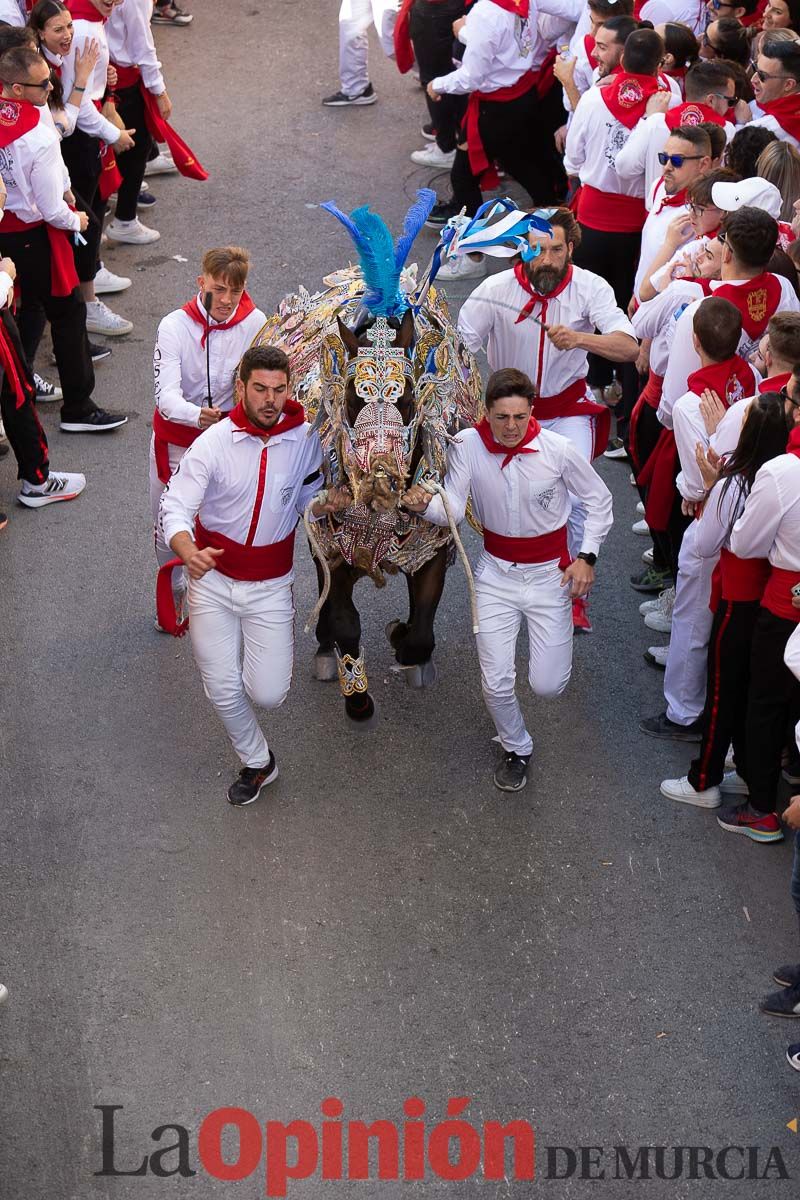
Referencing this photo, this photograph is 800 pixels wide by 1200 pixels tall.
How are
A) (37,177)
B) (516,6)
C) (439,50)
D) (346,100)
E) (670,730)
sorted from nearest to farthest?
(670,730)
(37,177)
(516,6)
(439,50)
(346,100)

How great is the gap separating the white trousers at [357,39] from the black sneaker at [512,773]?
7.36 metres

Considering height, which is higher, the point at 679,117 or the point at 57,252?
the point at 679,117

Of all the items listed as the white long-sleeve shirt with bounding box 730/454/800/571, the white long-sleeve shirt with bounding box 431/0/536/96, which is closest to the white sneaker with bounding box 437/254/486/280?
the white long-sleeve shirt with bounding box 431/0/536/96

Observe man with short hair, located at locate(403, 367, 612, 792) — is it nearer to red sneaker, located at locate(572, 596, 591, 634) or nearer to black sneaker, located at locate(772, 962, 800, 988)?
red sneaker, located at locate(572, 596, 591, 634)

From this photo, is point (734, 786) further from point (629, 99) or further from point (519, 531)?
point (629, 99)

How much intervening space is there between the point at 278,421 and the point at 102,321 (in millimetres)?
4242

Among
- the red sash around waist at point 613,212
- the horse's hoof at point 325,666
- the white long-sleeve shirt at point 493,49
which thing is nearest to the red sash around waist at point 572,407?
the horse's hoof at point 325,666

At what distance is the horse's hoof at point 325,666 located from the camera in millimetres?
6559

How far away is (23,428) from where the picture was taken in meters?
7.56

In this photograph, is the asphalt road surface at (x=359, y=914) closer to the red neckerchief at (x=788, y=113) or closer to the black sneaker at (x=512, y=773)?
the black sneaker at (x=512, y=773)

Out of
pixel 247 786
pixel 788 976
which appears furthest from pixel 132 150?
pixel 788 976

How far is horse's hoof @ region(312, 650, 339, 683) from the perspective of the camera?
6.56 meters

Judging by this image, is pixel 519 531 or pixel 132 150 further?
pixel 132 150

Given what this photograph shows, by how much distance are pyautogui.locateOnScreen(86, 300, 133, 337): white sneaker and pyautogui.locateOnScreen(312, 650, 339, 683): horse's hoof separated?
3.65 meters
